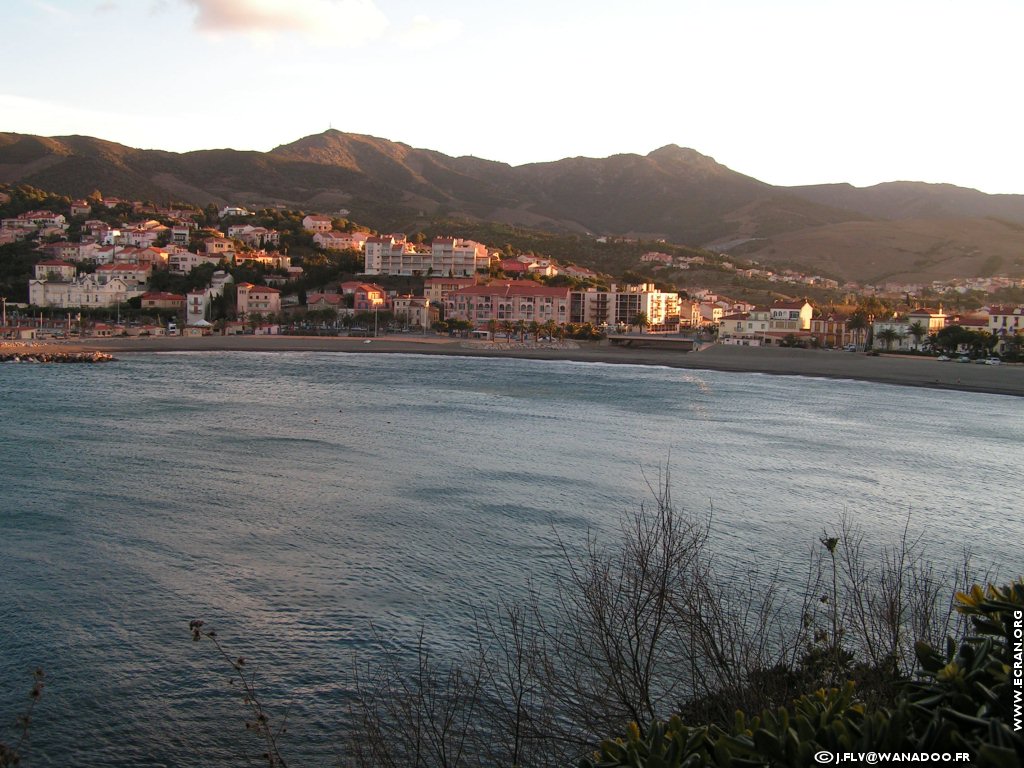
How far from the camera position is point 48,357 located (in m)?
43.9

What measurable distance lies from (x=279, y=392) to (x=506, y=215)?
144 meters

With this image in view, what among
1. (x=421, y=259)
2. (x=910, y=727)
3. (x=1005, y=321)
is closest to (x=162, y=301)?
(x=421, y=259)

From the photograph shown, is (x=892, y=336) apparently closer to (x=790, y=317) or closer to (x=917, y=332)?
(x=917, y=332)

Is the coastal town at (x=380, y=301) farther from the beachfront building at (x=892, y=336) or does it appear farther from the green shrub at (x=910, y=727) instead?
the green shrub at (x=910, y=727)

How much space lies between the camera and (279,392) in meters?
32.4

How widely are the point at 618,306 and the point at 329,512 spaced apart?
57.7m

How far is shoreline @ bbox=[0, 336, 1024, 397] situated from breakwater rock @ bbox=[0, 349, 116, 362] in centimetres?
152

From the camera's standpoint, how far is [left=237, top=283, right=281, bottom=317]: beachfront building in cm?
6550

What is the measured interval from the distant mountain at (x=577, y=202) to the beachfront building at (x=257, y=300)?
157 ft

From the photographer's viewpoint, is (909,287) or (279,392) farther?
(909,287)

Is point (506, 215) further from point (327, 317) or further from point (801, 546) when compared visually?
point (801, 546)

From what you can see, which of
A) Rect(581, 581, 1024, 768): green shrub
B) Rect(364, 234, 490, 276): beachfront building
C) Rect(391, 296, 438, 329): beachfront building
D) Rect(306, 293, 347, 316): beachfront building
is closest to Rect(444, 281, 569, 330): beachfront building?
Rect(391, 296, 438, 329): beachfront building

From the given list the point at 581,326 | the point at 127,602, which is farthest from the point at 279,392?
the point at 581,326

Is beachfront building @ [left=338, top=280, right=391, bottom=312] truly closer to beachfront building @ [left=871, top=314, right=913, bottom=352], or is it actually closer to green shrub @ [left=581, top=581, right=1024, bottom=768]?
beachfront building @ [left=871, top=314, right=913, bottom=352]
